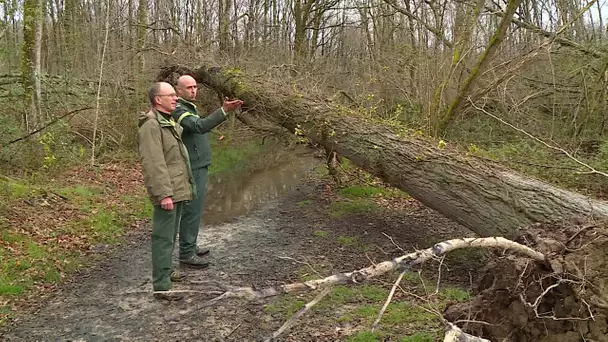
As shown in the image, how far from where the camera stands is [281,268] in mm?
5898

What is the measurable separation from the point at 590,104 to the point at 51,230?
11.1 meters

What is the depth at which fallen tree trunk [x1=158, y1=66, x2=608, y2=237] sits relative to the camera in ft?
16.7

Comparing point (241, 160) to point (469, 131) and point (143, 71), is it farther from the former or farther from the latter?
point (469, 131)

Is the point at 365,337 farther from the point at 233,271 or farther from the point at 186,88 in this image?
the point at 186,88

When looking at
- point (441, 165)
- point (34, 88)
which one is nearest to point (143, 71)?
point (34, 88)

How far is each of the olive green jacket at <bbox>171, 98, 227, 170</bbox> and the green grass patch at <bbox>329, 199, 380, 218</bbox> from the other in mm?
3195

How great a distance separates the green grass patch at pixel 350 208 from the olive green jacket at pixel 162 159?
12.5ft

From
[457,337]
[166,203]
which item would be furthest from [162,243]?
[457,337]

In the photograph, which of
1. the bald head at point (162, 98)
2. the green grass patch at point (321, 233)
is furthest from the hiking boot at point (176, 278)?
the green grass patch at point (321, 233)

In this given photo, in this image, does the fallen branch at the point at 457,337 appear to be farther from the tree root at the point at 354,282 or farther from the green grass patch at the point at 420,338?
the green grass patch at the point at 420,338

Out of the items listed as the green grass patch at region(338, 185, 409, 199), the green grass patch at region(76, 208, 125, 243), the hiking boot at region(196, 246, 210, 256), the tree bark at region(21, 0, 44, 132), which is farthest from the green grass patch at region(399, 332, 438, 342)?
the tree bark at region(21, 0, 44, 132)

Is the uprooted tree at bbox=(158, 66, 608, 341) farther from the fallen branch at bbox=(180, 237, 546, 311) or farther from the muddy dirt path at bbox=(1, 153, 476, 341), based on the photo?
the muddy dirt path at bbox=(1, 153, 476, 341)

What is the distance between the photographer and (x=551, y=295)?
3.37 meters

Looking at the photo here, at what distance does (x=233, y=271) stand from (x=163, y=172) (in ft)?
5.86
